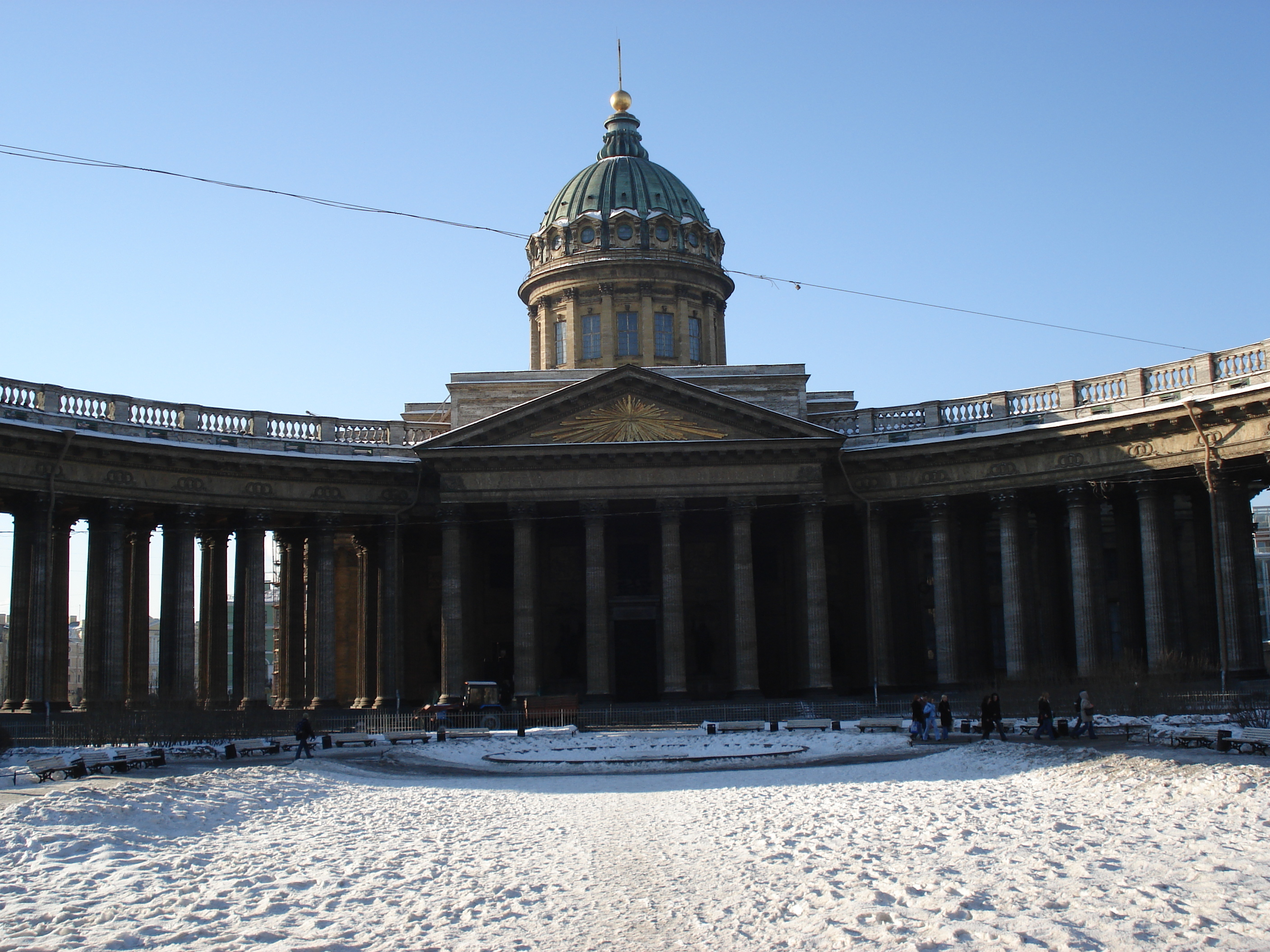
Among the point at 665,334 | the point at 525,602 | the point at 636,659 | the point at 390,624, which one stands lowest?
the point at 636,659

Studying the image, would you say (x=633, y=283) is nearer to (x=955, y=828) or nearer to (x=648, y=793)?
(x=648, y=793)

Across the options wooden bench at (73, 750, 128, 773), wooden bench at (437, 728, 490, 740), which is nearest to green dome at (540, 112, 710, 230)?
wooden bench at (437, 728, 490, 740)

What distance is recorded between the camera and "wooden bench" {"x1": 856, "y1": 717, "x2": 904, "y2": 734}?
3678 centimetres

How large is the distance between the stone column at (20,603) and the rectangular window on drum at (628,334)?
93.6 feet

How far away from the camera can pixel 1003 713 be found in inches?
1542

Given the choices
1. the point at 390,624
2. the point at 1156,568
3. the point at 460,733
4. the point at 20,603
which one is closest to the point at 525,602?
the point at 390,624

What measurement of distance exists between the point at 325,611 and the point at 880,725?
2208cm

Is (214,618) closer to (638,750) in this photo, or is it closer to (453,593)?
(453,593)

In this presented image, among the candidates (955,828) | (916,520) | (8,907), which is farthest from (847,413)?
(8,907)

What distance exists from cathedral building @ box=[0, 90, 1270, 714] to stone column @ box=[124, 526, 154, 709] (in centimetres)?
13

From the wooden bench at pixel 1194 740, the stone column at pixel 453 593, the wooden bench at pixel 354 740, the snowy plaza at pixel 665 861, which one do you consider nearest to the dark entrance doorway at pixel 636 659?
the stone column at pixel 453 593

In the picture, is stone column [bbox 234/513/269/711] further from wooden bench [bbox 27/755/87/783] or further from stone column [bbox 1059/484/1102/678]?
stone column [bbox 1059/484/1102/678]

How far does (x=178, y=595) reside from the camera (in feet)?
152

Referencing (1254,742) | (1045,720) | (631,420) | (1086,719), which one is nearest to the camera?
(1254,742)
